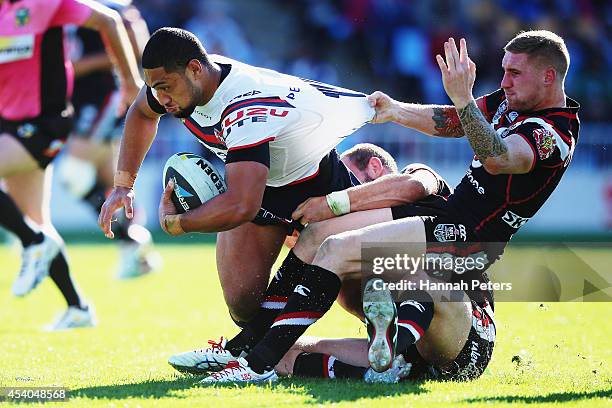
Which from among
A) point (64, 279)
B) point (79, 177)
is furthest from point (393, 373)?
point (79, 177)

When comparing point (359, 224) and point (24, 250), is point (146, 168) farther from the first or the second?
point (359, 224)

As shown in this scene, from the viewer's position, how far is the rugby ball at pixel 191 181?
574cm

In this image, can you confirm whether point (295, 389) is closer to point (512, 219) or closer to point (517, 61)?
point (512, 219)

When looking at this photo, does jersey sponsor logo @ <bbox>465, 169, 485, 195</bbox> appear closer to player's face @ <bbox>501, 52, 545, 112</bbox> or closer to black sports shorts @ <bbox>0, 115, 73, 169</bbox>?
player's face @ <bbox>501, 52, 545, 112</bbox>

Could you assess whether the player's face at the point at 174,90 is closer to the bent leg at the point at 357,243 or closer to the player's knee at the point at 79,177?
the bent leg at the point at 357,243

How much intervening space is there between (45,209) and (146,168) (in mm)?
8495

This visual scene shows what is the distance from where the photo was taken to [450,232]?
580cm

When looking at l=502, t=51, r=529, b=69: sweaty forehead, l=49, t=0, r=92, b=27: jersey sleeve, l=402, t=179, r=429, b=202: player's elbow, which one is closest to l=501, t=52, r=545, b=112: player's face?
l=502, t=51, r=529, b=69: sweaty forehead

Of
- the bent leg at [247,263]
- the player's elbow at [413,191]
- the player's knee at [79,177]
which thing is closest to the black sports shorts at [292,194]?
the bent leg at [247,263]

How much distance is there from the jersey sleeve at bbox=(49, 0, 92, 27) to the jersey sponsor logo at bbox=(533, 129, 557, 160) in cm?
443

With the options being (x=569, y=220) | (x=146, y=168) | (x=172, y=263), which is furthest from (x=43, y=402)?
(x=569, y=220)

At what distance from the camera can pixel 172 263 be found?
13.4 meters

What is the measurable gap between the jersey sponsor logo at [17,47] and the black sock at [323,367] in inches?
174

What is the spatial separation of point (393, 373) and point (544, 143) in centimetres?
148
